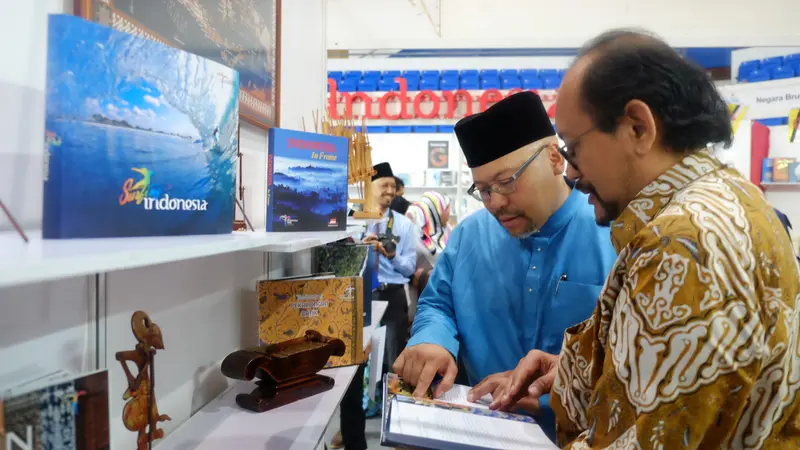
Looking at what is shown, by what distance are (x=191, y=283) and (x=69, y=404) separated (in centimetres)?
78

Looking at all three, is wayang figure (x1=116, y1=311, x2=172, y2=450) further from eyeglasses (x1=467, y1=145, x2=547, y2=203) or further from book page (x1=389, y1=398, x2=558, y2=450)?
eyeglasses (x1=467, y1=145, x2=547, y2=203)

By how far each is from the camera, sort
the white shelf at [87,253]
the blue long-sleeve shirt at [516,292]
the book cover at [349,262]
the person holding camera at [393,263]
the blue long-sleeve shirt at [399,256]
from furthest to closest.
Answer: the blue long-sleeve shirt at [399,256]
the person holding camera at [393,263]
the book cover at [349,262]
the blue long-sleeve shirt at [516,292]
the white shelf at [87,253]

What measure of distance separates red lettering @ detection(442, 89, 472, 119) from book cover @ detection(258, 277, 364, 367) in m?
6.04

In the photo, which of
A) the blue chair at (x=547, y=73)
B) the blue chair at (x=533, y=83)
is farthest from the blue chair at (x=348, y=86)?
the blue chair at (x=547, y=73)

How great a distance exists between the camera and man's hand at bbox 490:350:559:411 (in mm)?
1379

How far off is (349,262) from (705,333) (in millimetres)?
1954

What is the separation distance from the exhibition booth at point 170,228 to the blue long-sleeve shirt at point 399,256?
1.83m

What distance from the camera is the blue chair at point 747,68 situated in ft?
23.0

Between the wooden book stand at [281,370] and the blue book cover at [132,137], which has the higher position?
the blue book cover at [132,137]

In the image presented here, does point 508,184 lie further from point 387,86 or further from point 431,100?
point 387,86

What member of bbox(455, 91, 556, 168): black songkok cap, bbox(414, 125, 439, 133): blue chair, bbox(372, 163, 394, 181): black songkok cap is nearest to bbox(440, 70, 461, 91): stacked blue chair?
bbox(414, 125, 439, 133): blue chair

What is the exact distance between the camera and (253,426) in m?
1.52

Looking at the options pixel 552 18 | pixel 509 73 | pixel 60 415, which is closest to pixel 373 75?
pixel 509 73

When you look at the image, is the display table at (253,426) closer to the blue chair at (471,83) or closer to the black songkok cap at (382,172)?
the black songkok cap at (382,172)
